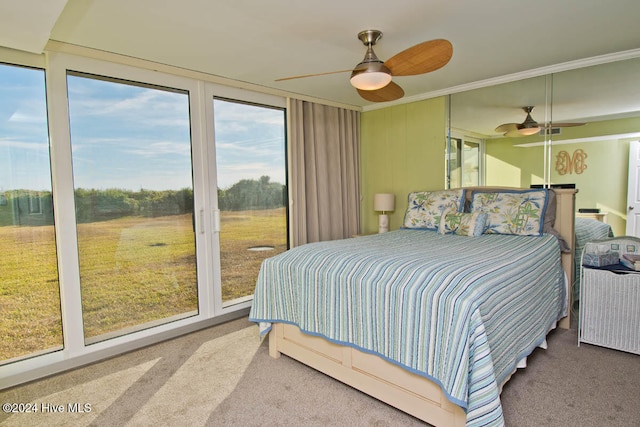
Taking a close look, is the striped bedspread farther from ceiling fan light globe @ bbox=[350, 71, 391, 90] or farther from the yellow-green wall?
the yellow-green wall

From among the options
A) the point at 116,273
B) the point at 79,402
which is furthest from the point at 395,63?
the point at 79,402

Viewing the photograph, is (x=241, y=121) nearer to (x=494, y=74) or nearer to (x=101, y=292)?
(x=101, y=292)

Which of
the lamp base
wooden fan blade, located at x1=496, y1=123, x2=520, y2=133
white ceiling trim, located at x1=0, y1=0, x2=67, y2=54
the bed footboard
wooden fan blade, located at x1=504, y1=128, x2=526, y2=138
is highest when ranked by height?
white ceiling trim, located at x1=0, y1=0, x2=67, y2=54

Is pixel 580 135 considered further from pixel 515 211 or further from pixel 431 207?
pixel 431 207

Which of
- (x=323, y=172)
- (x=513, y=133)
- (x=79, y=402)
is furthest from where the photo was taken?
(x=323, y=172)

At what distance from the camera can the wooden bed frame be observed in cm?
183

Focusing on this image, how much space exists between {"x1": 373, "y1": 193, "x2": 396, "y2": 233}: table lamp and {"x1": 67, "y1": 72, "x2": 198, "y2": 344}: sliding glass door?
2219 millimetres

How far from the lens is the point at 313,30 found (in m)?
2.49

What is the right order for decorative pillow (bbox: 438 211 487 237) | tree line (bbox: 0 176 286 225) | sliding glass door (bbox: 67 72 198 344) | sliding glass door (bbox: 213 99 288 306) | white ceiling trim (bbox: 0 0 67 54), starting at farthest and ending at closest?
1. sliding glass door (bbox: 213 99 288 306)
2. decorative pillow (bbox: 438 211 487 237)
3. sliding glass door (bbox: 67 72 198 344)
4. tree line (bbox: 0 176 286 225)
5. white ceiling trim (bbox: 0 0 67 54)

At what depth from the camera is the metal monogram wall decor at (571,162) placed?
3307 millimetres

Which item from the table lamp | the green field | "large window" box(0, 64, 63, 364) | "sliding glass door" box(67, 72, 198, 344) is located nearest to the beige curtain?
the table lamp

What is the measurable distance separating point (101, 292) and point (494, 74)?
13.2 feet

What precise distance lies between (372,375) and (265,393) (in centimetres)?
69

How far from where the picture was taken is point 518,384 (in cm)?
225
